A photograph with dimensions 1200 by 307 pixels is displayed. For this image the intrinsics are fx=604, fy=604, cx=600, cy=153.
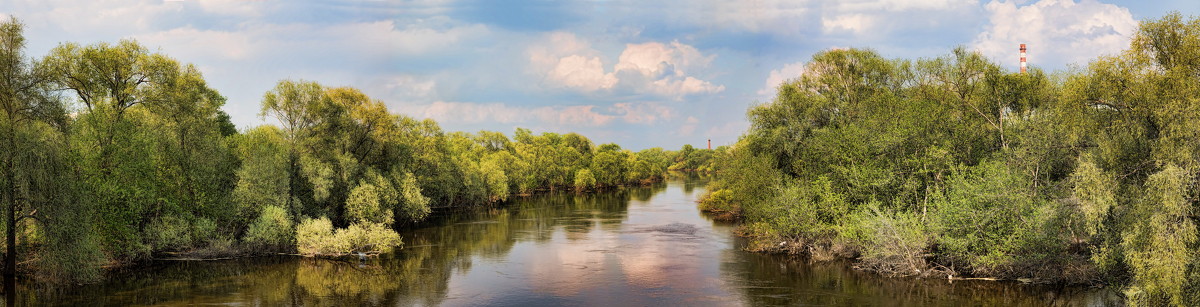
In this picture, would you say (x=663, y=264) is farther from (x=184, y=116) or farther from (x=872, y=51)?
(x=184, y=116)

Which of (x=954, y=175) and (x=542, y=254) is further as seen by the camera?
(x=542, y=254)

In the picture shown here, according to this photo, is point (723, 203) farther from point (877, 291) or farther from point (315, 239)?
point (315, 239)

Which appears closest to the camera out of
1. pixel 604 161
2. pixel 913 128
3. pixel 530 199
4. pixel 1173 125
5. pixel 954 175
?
pixel 1173 125

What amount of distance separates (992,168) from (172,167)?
53.5m

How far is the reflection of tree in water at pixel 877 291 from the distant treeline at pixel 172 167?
28.4m

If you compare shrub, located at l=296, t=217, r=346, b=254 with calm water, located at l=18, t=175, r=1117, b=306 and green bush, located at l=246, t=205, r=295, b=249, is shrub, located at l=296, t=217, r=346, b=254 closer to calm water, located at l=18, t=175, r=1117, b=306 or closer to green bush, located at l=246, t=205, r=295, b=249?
green bush, located at l=246, t=205, r=295, b=249

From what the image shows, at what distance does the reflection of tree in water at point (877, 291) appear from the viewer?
30453mm

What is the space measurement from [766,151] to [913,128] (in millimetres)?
12045

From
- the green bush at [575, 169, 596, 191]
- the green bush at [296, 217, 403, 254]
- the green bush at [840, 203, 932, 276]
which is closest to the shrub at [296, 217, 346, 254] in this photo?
the green bush at [296, 217, 403, 254]

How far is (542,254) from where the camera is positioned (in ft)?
153

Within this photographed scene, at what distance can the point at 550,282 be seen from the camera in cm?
3631

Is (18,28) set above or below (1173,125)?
above

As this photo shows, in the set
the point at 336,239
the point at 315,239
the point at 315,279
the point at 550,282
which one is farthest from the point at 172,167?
the point at 550,282

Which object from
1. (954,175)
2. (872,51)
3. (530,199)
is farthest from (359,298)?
(530,199)
